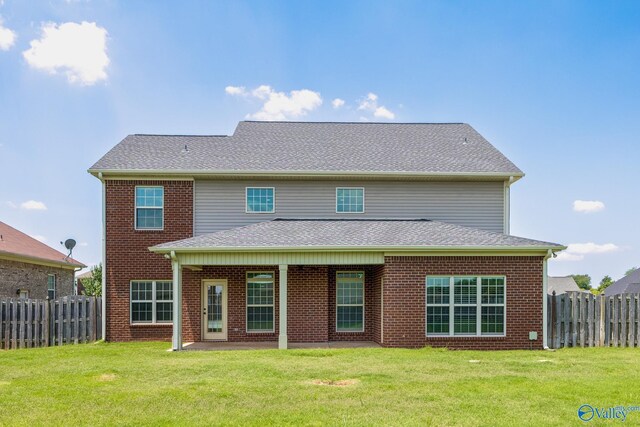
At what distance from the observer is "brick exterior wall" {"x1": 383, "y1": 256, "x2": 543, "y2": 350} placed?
16.0 m

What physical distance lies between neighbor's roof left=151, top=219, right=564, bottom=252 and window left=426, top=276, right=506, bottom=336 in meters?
1.15

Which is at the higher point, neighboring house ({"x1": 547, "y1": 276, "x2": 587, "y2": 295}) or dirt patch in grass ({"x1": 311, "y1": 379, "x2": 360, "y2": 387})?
dirt patch in grass ({"x1": 311, "y1": 379, "x2": 360, "y2": 387})

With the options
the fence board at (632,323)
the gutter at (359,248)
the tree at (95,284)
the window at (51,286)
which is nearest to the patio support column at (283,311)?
the gutter at (359,248)

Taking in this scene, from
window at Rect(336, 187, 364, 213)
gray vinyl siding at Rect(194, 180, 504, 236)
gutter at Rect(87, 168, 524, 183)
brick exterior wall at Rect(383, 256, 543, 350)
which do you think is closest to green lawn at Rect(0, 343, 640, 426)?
brick exterior wall at Rect(383, 256, 543, 350)

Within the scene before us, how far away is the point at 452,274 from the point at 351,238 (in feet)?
9.89

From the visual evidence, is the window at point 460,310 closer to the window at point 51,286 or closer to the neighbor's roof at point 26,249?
the neighbor's roof at point 26,249

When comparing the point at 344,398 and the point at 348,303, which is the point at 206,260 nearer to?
the point at 348,303

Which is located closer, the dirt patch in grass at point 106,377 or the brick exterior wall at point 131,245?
the dirt patch in grass at point 106,377

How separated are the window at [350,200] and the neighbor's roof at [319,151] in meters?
0.83

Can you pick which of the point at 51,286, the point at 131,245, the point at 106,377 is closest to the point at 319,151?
the point at 131,245

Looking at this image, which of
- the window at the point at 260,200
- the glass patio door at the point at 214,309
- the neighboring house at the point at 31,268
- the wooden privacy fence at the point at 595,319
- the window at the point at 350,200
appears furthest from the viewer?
the neighboring house at the point at 31,268

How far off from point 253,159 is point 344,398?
39.7 feet

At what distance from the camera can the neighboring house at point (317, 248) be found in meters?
16.1

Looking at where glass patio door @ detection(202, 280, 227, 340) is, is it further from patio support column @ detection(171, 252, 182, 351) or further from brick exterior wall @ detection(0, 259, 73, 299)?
brick exterior wall @ detection(0, 259, 73, 299)
